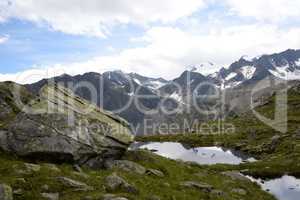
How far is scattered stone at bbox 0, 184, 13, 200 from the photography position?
20.7 meters

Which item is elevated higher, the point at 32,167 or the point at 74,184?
the point at 32,167

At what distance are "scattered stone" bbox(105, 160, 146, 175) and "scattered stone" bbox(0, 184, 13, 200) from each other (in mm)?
11013

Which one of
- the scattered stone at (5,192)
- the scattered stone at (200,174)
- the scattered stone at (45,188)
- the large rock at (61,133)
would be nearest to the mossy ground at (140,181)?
the scattered stone at (200,174)

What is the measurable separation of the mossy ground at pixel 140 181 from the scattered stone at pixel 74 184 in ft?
1.06

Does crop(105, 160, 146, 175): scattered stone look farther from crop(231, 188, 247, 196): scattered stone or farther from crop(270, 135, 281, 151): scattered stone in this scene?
crop(270, 135, 281, 151): scattered stone

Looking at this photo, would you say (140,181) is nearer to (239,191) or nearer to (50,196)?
(50,196)

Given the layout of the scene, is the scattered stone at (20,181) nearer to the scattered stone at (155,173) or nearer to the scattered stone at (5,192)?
the scattered stone at (5,192)

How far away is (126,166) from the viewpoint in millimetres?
32281

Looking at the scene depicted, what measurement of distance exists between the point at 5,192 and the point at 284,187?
32347 millimetres

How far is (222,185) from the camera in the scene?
33.8 m

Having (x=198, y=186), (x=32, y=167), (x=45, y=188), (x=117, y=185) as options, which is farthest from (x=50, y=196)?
(x=198, y=186)

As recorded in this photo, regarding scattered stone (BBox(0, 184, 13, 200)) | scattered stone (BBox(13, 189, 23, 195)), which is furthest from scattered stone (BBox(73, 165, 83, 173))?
scattered stone (BBox(0, 184, 13, 200))

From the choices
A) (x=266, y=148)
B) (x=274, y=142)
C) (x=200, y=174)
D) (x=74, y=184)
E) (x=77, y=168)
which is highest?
(x=77, y=168)

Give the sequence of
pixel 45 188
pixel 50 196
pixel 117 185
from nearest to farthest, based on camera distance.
Result: pixel 50 196
pixel 45 188
pixel 117 185
